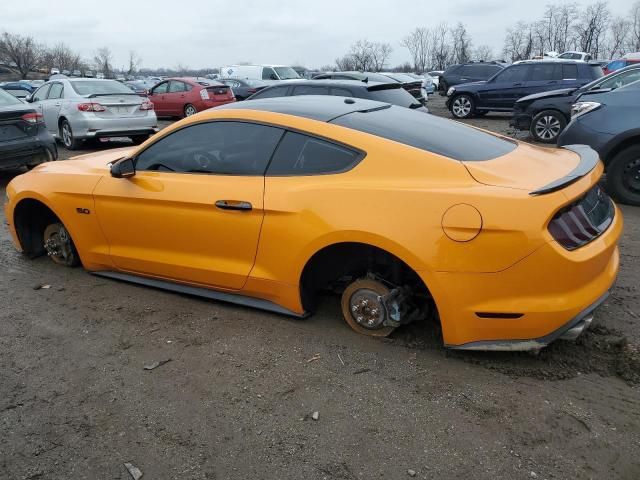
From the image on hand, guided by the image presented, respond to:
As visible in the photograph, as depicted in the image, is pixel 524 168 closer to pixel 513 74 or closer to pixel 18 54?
pixel 513 74

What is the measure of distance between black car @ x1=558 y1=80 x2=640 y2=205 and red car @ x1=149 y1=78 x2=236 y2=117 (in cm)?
1204

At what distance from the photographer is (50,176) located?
437 cm

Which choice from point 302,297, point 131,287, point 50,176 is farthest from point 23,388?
point 50,176

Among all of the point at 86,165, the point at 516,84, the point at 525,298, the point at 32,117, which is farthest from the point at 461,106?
the point at 525,298

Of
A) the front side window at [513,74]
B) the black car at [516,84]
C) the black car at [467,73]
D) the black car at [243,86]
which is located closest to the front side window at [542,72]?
the black car at [516,84]

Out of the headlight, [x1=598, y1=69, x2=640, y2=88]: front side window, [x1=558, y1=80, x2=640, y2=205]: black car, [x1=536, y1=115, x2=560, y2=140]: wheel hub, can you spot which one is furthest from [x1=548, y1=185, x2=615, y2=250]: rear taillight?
[x1=536, y1=115, x2=560, y2=140]: wheel hub

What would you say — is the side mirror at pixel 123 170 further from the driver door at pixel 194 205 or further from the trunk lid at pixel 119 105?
the trunk lid at pixel 119 105

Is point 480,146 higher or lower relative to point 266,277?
higher

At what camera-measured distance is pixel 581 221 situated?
2842 millimetres

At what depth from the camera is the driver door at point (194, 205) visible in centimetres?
343

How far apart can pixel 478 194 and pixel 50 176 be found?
134 inches

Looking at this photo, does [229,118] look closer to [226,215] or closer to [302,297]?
[226,215]

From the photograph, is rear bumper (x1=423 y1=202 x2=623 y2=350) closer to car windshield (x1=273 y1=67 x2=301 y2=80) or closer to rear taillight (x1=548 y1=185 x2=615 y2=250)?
rear taillight (x1=548 y1=185 x2=615 y2=250)

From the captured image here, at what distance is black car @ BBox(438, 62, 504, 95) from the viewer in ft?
68.9
